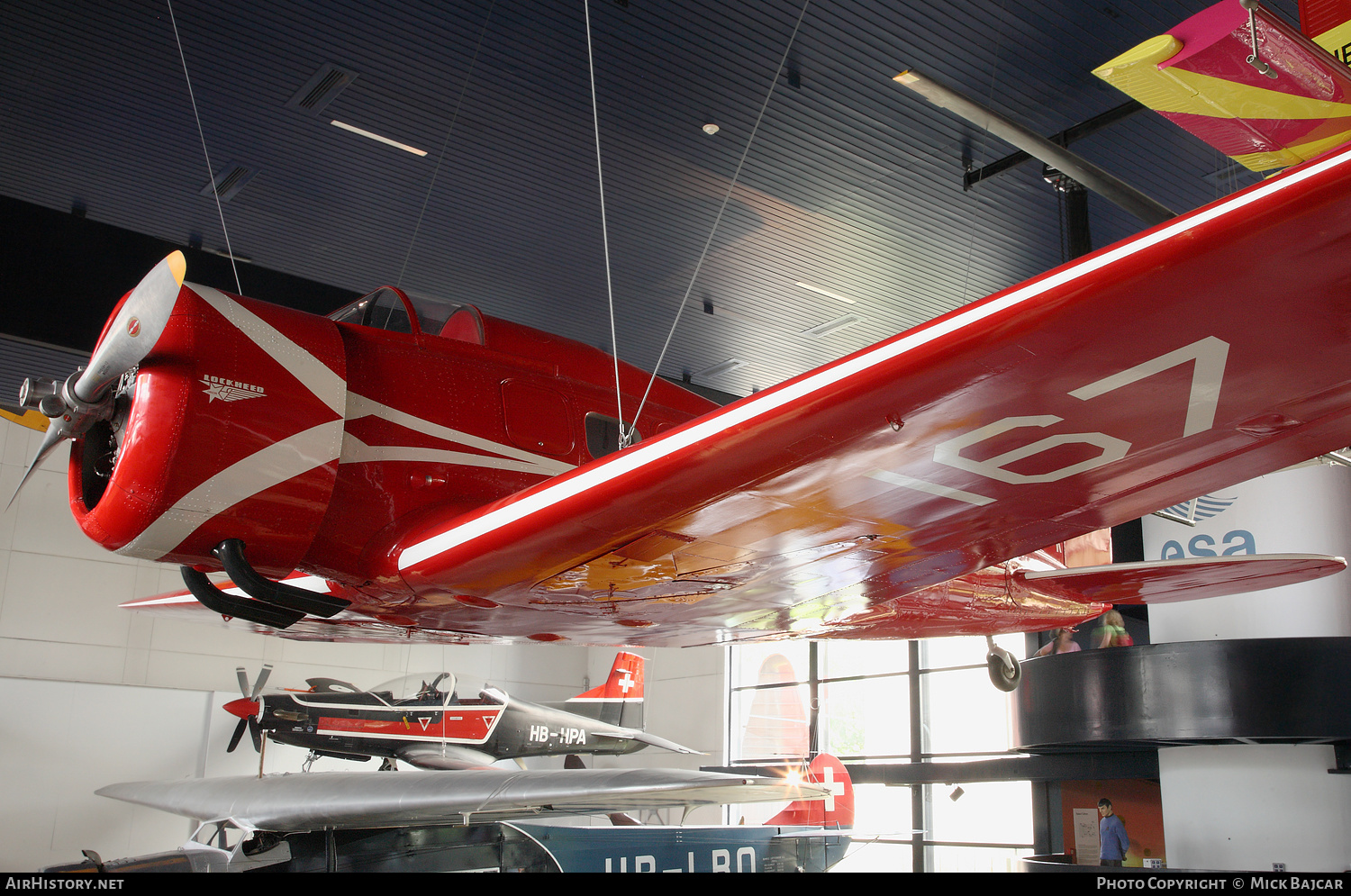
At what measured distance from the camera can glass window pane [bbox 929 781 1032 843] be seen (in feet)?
46.8

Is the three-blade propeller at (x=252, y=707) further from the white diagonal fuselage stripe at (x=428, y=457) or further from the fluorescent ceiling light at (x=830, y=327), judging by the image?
the white diagonal fuselage stripe at (x=428, y=457)

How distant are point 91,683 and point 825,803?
11.1 meters

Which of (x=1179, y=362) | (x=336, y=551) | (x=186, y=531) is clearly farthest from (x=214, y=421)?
(x=1179, y=362)

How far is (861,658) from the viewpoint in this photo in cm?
1683

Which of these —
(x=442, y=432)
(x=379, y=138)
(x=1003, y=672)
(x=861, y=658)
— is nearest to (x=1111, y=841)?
(x=1003, y=672)

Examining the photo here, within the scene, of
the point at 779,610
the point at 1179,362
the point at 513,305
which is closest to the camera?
the point at 1179,362

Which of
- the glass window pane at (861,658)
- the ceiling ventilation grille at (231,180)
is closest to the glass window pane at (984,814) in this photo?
the glass window pane at (861,658)

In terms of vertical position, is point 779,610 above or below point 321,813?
above

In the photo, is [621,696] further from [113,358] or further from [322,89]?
[113,358]

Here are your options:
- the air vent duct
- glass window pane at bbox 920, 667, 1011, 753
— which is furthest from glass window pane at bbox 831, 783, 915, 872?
the air vent duct

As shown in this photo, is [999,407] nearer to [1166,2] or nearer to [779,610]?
[779,610]

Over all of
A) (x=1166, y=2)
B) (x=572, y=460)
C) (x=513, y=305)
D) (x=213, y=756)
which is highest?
(x=1166, y=2)

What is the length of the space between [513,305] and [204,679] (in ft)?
31.6

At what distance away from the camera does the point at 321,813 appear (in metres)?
6.74
